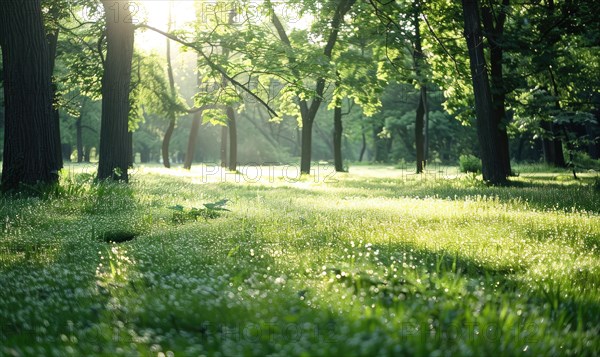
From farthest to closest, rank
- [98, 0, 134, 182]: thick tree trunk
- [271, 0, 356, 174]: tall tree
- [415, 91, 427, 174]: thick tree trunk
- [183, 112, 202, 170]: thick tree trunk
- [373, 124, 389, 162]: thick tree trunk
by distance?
[373, 124, 389, 162]: thick tree trunk < [183, 112, 202, 170]: thick tree trunk < [415, 91, 427, 174]: thick tree trunk < [271, 0, 356, 174]: tall tree < [98, 0, 134, 182]: thick tree trunk

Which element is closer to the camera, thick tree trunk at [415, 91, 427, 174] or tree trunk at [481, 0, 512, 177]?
tree trunk at [481, 0, 512, 177]

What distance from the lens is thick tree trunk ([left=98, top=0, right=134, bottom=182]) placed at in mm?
15625

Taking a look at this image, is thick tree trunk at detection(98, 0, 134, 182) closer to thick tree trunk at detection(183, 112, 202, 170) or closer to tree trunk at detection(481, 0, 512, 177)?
tree trunk at detection(481, 0, 512, 177)

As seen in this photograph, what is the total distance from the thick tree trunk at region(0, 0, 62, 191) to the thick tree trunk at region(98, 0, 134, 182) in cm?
337

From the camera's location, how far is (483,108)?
17.9 meters

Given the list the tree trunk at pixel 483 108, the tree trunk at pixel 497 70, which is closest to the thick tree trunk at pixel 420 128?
the tree trunk at pixel 497 70

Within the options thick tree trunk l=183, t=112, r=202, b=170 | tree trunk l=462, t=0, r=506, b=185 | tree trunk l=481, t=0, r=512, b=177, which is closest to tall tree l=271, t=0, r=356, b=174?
tree trunk l=481, t=0, r=512, b=177

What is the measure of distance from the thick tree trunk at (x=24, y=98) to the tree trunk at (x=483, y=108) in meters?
13.4

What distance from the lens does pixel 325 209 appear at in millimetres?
10484

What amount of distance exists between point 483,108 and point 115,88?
40.5 feet

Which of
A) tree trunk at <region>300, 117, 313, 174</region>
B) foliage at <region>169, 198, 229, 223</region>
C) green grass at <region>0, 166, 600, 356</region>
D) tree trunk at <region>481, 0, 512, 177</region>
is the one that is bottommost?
green grass at <region>0, 166, 600, 356</region>

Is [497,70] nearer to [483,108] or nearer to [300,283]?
[483,108]

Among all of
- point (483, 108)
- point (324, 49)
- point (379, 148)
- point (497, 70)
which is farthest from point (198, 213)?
point (379, 148)

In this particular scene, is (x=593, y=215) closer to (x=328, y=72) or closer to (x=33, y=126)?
(x=328, y=72)
